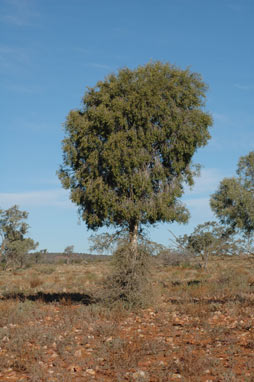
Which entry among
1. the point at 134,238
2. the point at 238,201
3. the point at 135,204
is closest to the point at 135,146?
the point at 135,204

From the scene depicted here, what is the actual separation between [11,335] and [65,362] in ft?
10.6

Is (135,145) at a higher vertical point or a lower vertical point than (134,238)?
higher

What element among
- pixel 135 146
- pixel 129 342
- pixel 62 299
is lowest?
pixel 129 342

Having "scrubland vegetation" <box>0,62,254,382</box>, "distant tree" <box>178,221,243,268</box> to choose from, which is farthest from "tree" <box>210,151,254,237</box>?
"scrubland vegetation" <box>0,62,254,382</box>

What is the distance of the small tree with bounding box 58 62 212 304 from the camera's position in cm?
1747

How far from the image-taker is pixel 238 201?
37375 millimetres

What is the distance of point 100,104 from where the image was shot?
59.1 feet

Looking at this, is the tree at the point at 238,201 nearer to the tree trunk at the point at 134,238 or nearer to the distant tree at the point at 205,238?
the distant tree at the point at 205,238

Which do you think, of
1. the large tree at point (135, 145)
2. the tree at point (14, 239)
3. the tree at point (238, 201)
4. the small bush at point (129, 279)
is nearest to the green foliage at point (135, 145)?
the large tree at point (135, 145)

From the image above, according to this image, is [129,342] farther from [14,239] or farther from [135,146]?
[14,239]

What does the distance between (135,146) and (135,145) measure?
0.05 m

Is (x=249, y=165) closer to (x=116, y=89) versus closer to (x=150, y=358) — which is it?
(x=116, y=89)

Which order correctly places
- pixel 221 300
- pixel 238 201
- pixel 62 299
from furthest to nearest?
pixel 238 201 → pixel 62 299 → pixel 221 300

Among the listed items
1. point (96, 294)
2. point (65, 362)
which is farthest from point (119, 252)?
point (65, 362)
